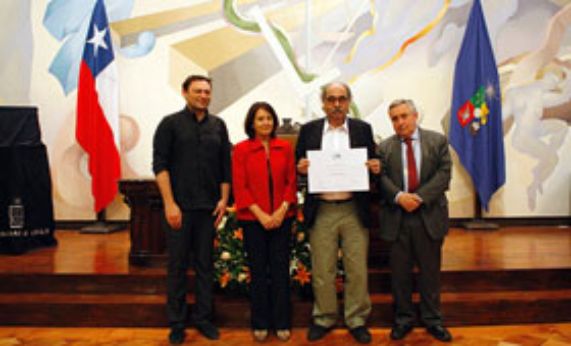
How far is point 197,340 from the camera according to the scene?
271cm

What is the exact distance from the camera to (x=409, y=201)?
261cm

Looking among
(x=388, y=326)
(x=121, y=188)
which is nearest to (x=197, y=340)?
(x=388, y=326)

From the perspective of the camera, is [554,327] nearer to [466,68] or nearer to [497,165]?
[497,165]

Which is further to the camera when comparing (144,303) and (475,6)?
(475,6)

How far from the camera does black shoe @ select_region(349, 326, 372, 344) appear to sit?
2.69 m

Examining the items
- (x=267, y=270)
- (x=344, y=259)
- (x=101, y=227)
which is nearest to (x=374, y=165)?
(x=344, y=259)

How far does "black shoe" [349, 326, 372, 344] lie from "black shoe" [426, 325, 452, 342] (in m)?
0.37

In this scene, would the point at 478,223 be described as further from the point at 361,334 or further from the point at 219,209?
the point at 219,209

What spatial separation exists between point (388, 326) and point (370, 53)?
334cm

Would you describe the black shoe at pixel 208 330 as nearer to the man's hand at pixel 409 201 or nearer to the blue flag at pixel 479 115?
the man's hand at pixel 409 201

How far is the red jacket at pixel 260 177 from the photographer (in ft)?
8.50

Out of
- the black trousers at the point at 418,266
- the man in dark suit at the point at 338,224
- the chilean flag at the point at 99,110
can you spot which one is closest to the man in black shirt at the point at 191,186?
the man in dark suit at the point at 338,224

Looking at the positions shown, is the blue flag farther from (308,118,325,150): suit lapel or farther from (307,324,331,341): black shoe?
(307,324,331,341): black shoe

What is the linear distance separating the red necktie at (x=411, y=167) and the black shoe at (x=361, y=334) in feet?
2.77
